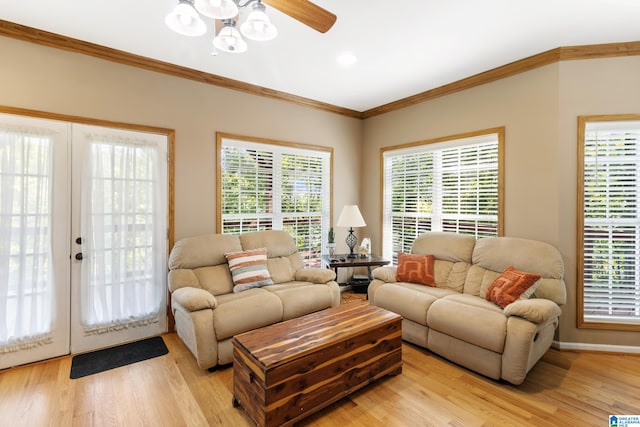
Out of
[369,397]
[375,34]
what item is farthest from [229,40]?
[369,397]

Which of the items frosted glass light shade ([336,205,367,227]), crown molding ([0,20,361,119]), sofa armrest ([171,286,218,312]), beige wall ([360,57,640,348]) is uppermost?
crown molding ([0,20,361,119])

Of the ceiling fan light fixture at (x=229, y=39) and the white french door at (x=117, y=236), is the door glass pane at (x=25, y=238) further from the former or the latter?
the ceiling fan light fixture at (x=229, y=39)

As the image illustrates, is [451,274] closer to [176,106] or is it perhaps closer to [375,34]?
[375,34]

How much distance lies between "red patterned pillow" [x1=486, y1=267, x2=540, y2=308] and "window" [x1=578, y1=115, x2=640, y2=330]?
2.38 feet

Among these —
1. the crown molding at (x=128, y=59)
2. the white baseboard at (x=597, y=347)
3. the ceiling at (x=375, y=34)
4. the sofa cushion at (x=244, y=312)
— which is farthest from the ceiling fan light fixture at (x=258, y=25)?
the white baseboard at (x=597, y=347)

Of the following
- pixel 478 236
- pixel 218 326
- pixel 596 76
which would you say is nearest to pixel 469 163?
pixel 478 236

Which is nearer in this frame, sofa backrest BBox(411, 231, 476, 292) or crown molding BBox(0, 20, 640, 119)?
crown molding BBox(0, 20, 640, 119)

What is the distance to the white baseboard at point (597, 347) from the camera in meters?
2.81

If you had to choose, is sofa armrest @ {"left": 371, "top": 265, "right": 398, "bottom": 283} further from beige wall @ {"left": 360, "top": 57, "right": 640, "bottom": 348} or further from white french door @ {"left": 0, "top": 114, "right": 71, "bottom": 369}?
white french door @ {"left": 0, "top": 114, "right": 71, "bottom": 369}

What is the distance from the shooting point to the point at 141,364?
2658 millimetres

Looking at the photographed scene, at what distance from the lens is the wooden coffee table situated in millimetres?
1833

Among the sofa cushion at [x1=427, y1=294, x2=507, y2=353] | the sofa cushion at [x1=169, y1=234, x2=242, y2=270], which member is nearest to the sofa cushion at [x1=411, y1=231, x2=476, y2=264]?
the sofa cushion at [x1=427, y1=294, x2=507, y2=353]

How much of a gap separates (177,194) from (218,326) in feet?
5.28

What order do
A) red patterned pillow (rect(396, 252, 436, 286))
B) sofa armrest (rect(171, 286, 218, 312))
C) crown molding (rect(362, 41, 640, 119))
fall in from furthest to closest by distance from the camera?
red patterned pillow (rect(396, 252, 436, 286)), crown molding (rect(362, 41, 640, 119)), sofa armrest (rect(171, 286, 218, 312))
